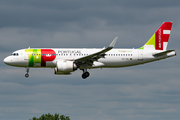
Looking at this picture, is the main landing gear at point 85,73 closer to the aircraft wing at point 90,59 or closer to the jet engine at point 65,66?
the aircraft wing at point 90,59

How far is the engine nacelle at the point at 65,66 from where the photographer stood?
235 feet

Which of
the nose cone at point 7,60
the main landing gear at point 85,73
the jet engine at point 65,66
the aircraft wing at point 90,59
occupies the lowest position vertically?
the main landing gear at point 85,73

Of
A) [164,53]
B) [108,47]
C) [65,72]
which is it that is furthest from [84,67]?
[164,53]

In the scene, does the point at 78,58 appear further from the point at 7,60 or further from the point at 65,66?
the point at 7,60

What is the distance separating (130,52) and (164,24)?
33.5 ft

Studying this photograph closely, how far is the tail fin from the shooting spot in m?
79.8

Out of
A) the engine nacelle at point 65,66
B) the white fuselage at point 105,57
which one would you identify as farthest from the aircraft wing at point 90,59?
the white fuselage at point 105,57

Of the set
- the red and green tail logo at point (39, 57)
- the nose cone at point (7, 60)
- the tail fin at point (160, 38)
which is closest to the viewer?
the red and green tail logo at point (39, 57)

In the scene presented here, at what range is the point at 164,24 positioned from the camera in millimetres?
81438

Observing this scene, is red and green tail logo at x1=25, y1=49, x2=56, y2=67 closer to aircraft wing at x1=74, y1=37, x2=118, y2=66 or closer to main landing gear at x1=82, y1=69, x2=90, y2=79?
aircraft wing at x1=74, y1=37, x2=118, y2=66

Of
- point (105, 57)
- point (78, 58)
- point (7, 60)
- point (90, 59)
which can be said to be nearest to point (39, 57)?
point (7, 60)

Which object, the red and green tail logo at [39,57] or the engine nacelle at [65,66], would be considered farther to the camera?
the red and green tail logo at [39,57]

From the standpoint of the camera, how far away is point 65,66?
7181 centimetres

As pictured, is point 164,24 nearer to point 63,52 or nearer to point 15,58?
point 63,52
